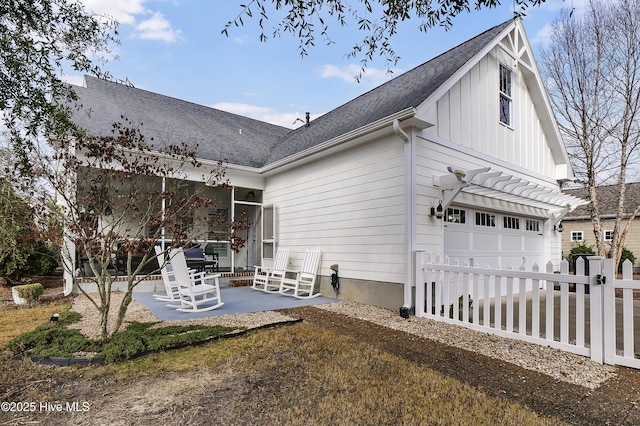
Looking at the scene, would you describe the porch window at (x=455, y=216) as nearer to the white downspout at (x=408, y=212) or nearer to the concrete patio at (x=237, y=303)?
the white downspout at (x=408, y=212)

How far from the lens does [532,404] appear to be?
2.64 meters

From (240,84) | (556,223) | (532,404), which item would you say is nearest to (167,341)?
(532,404)

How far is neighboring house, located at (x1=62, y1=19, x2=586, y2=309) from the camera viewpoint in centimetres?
618

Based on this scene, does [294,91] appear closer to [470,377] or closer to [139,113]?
[139,113]

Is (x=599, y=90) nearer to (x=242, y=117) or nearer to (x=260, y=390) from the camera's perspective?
(x=242, y=117)

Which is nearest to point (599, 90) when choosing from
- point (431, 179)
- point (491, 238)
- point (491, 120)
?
point (491, 120)

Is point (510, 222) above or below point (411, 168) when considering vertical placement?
below

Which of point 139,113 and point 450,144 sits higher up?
point 139,113

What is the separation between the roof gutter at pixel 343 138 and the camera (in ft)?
18.9

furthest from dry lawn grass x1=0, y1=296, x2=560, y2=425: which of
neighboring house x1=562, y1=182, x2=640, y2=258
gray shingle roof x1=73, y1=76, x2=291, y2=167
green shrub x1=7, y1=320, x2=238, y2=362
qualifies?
neighboring house x1=562, y1=182, x2=640, y2=258

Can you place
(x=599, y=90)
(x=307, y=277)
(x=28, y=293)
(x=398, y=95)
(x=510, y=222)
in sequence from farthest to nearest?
(x=599, y=90) < (x=510, y=222) < (x=307, y=277) < (x=398, y=95) < (x=28, y=293)

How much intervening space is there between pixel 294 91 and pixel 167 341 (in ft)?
27.2

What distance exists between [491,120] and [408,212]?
12.3ft

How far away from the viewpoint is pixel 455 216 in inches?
278
